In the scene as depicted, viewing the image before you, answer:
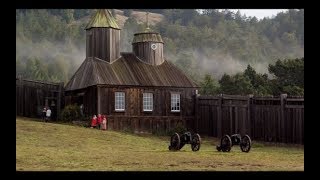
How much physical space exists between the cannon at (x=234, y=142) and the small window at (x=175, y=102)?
43.5 feet

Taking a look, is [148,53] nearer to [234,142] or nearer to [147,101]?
[147,101]

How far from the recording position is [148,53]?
37.2 metres

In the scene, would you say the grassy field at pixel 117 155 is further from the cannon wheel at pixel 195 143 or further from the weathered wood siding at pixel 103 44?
the weathered wood siding at pixel 103 44

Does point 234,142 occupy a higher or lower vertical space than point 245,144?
higher

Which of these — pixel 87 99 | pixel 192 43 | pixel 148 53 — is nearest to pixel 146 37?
pixel 148 53

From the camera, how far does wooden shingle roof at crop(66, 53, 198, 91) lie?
3428 cm

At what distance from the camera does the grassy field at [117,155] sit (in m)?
16.9

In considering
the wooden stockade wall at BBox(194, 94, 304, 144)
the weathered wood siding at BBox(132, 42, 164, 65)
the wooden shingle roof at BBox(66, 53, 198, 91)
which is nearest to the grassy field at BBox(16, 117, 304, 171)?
the wooden stockade wall at BBox(194, 94, 304, 144)

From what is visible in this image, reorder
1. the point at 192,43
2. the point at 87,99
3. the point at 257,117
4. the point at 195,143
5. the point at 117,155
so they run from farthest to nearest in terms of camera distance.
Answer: the point at 192,43 → the point at 87,99 → the point at 257,117 → the point at 195,143 → the point at 117,155

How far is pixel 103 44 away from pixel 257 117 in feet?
41.7

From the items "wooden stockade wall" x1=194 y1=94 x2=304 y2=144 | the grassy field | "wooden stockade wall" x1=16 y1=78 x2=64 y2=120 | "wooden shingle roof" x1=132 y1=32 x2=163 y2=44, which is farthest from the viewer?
"wooden shingle roof" x1=132 y1=32 x2=163 y2=44

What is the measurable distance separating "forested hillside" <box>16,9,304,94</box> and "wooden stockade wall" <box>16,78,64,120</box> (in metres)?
41.3

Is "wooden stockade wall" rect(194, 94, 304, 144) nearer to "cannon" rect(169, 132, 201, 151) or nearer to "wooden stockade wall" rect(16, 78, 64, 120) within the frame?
"cannon" rect(169, 132, 201, 151)

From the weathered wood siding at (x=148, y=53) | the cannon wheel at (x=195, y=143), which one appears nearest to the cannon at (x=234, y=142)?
the cannon wheel at (x=195, y=143)
